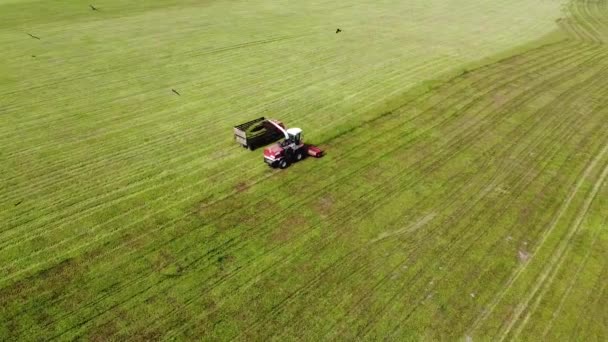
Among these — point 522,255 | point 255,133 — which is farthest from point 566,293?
point 255,133

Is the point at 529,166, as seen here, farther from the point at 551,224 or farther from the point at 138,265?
the point at 138,265

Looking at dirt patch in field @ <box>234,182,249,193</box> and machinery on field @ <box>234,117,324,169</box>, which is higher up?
machinery on field @ <box>234,117,324,169</box>

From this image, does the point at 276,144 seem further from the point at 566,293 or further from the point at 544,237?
the point at 566,293

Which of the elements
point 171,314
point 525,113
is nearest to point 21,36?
point 171,314

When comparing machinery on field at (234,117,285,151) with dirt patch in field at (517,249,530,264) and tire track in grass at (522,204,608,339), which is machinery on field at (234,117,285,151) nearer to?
dirt patch in field at (517,249,530,264)

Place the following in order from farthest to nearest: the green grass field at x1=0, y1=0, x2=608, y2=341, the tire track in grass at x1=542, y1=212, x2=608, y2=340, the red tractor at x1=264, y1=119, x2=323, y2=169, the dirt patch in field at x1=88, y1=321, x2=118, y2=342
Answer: the red tractor at x1=264, y1=119, x2=323, y2=169 → the green grass field at x1=0, y1=0, x2=608, y2=341 → the tire track in grass at x1=542, y1=212, x2=608, y2=340 → the dirt patch in field at x1=88, y1=321, x2=118, y2=342

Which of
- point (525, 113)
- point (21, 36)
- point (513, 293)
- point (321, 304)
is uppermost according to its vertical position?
point (525, 113)

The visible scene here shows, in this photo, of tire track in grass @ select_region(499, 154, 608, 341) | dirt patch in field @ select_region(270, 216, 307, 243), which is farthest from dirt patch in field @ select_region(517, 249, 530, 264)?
dirt patch in field @ select_region(270, 216, 307, 243)
